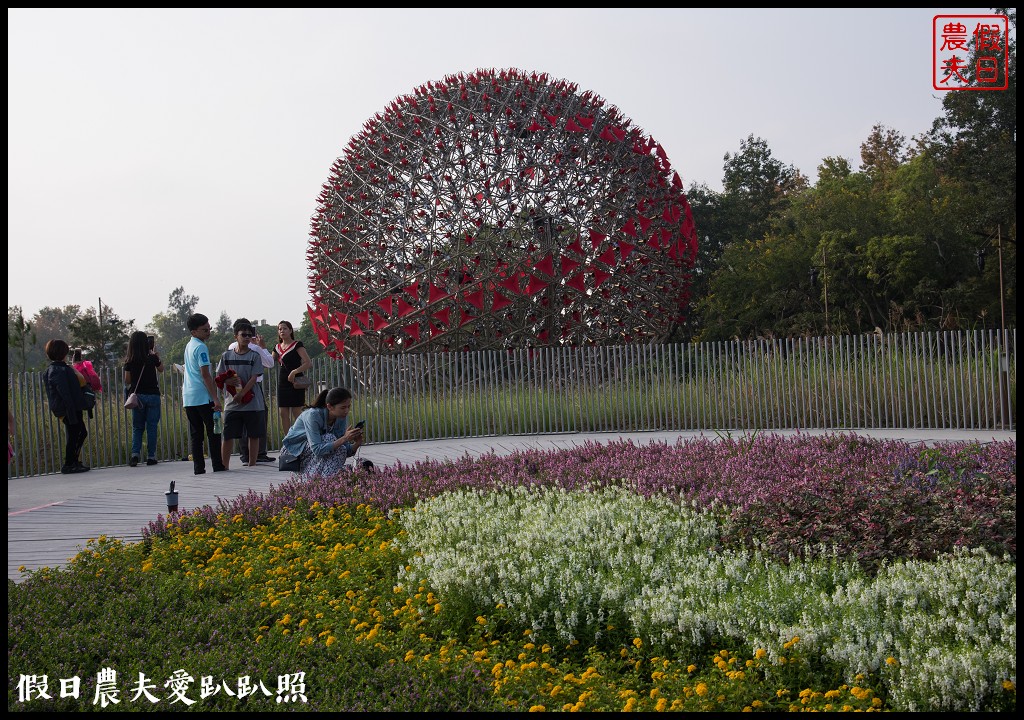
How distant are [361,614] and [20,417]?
8338 millimetres

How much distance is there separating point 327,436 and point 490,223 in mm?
6818

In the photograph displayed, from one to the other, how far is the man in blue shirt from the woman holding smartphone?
126cm

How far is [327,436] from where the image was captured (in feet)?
28.8

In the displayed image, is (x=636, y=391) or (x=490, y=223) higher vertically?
(x=490, y=223)

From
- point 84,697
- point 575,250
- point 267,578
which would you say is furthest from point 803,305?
point 84,697

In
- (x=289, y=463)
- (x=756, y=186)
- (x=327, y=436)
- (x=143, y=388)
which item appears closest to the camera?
(x=327, y=436)

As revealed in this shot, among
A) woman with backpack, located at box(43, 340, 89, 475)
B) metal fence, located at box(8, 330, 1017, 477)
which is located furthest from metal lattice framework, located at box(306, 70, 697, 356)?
woman with backpack, located at box(43, 340, 89, 475)

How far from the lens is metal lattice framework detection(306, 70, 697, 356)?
14875 millimetres

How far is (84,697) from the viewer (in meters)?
3.71

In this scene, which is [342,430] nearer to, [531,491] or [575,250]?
[531,491]

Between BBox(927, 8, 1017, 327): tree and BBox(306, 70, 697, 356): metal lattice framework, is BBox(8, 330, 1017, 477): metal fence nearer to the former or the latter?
BBox(306, 70, 697, 356): metal lattice framework

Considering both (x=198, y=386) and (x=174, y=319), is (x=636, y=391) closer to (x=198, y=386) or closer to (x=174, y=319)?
(x=198, y=386)

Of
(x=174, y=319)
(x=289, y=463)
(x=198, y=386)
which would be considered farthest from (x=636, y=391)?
(x=174, y=319)

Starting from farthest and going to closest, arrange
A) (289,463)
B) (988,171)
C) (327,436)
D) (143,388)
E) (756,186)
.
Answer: (756,186)
(988,171)
(143,388)
(289,463)
(327,436)
